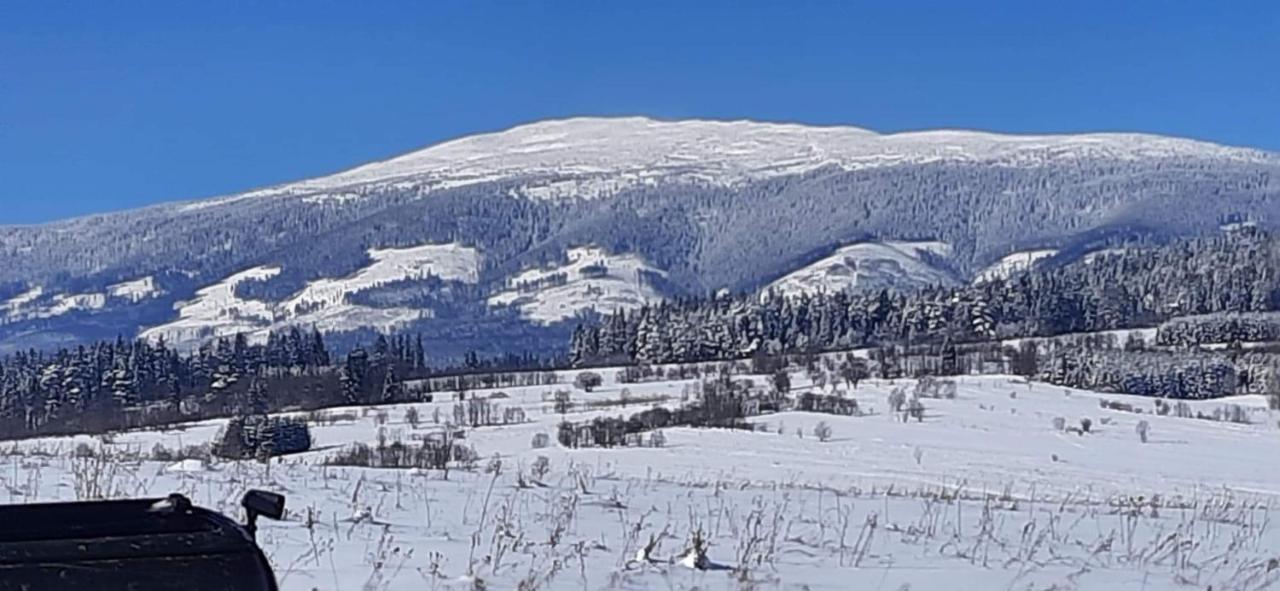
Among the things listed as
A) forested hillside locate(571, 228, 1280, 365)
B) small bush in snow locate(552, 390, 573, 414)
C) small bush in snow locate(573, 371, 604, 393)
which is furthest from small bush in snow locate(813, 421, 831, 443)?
forested hillside locate(571, 228, 1280, 365)

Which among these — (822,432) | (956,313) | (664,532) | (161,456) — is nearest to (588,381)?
(822,432)

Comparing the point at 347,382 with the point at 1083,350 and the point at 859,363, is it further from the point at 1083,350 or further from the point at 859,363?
the point at 1083,350

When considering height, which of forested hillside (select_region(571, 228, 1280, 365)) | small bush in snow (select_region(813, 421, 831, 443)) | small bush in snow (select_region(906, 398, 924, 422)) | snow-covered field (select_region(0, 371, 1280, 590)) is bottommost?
small bush in snow (select_region(813, 421, 831, 443))

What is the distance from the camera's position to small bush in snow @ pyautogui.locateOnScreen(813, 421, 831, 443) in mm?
54775

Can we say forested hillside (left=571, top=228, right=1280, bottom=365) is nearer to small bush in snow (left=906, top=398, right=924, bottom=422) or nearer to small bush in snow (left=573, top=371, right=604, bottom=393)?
small bush in snow (left=573, top=371, right=604, bottom=393)

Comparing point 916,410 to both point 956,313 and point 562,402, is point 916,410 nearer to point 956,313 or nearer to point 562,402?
point 562,402

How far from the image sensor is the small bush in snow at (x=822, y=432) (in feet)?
180

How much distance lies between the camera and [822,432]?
5625cm

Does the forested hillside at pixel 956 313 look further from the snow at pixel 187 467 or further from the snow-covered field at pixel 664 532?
the snow-covered field at pixel 664 532

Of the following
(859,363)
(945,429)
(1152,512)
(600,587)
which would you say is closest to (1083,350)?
(859,363)

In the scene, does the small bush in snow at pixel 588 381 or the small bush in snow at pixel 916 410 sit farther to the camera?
the small bush in snow at pixel 588 381

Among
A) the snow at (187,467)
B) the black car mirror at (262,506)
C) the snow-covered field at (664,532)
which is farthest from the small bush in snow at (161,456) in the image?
the black car mirror at (262,506)

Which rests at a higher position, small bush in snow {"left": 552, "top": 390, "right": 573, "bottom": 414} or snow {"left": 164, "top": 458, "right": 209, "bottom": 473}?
snow {"left": 164, "top": 458, "right": 209, "bottom": 473}

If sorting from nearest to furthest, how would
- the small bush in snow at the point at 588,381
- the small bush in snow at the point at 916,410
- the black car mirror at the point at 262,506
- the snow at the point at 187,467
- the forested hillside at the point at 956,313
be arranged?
the black car mirror at the point at 262,506 < the snow at the point at 187,467 < the small bush in snow at the point at 916,410 < the small bush in snow at the point at 588,381 < the forested hillside at the point at 956,313
